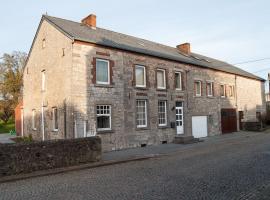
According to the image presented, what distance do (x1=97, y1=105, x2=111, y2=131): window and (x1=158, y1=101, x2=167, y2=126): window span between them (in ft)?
15.2

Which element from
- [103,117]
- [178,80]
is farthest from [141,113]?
[178,80]

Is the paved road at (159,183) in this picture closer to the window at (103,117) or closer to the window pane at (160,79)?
the window at (103,117)

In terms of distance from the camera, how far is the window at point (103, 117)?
1703 centimetres

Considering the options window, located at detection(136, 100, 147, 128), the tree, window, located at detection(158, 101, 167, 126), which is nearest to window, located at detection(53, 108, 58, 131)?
window, located at detection(136, 100, 147, 128)

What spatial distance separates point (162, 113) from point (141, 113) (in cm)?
219

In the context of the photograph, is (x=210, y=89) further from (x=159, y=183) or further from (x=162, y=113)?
A: (x=159, y=183)

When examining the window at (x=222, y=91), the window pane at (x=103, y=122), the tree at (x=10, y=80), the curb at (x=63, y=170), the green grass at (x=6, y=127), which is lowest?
the curb at (x=63, y=170)

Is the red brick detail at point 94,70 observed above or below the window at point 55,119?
above

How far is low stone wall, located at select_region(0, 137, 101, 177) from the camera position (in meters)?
10.3

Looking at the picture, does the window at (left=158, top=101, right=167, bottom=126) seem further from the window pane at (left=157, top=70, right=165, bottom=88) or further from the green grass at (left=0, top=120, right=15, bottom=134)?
the green grass at (left=0, top=120, right=15, bottom=134)

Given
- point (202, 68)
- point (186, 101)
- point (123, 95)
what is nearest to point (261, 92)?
point (202, 68)

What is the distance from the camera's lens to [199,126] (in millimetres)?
24328

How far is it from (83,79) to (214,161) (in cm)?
854

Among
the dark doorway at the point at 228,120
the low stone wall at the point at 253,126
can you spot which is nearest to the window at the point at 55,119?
the dark doorway at the point at 228,120
